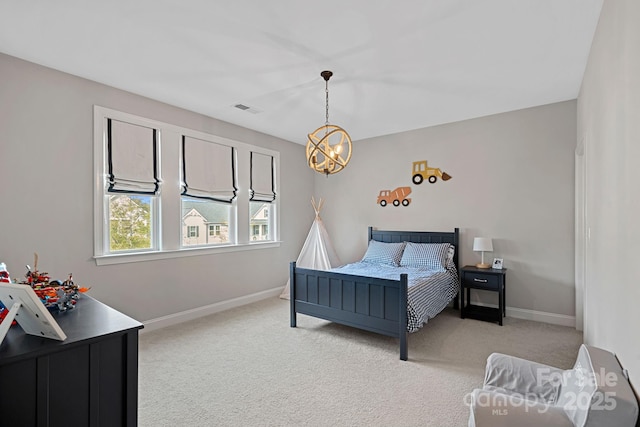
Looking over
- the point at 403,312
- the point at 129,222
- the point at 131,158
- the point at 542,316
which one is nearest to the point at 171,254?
the point at 129,222

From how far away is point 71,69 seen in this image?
306cm

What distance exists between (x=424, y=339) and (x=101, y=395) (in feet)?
9.91

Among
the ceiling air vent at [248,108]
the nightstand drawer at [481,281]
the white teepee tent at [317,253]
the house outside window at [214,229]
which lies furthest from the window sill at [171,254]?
the nightstand drawer at [481,281]

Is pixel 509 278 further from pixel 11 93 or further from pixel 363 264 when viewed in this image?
pixel 11 93

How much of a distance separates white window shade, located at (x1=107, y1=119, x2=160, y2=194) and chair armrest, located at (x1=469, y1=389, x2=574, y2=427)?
3.71m

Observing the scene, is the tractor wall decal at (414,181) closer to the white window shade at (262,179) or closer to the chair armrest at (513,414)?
the white window shade at (262,179)

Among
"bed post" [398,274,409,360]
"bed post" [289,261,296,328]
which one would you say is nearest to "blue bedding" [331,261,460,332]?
"bed post" [398,274,409,360]

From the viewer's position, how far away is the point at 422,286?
3.49m

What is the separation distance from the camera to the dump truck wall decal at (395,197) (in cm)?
515

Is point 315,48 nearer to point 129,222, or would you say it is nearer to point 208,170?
point 208,170

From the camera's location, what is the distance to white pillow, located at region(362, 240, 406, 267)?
4.69m

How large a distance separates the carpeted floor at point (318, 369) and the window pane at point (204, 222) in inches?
42.1

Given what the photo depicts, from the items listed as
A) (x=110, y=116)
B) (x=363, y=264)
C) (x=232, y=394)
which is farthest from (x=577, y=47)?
(x=110, y=116)

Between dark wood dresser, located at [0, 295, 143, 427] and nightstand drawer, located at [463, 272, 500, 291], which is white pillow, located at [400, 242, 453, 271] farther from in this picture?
dark wood dresser, located at [0, 295, 143, 427]
